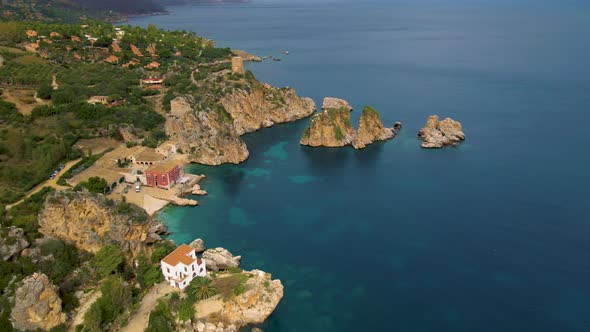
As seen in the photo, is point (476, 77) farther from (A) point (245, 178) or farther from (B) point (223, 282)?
(B) point (223, 282)

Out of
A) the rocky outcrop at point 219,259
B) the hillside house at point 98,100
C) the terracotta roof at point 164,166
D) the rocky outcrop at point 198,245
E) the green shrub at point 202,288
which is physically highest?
the hillside house at point 98,100

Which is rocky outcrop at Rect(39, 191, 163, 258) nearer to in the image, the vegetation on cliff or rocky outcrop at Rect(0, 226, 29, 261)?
rocky outcrop at Rect(0, 226, 29, 261)

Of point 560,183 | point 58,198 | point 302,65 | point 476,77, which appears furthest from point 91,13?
point 560,183

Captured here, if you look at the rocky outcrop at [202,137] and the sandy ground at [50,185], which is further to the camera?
the rocky outcrop at [202,137]

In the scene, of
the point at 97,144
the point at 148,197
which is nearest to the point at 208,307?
the point at 148,197

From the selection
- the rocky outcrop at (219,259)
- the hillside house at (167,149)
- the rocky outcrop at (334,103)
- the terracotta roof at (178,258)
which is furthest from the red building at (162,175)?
the rocky outcrop at (334,103)

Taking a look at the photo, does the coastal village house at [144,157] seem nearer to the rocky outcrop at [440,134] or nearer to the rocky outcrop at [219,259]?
the rocky outcrop at [219,259]
